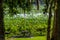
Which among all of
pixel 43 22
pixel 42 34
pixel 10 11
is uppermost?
pixel 10 11

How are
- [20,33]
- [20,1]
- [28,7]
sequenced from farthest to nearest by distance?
[20,33], [28,7], [20,1]

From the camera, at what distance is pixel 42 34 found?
20.1ft

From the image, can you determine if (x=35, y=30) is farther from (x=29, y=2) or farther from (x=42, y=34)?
(x=29, y=2)

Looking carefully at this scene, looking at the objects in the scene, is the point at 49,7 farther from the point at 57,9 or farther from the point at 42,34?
the point at 42,34

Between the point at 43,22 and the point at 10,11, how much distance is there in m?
2.17

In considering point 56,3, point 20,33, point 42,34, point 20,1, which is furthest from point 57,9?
point 42,34

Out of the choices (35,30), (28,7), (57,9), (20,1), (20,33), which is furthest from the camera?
(35,30)

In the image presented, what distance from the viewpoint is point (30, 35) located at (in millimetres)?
5945

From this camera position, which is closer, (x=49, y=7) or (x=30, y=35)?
(x=49, y=7)

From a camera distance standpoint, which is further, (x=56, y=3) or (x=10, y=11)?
(x=10, y=11)

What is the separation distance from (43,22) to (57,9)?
2.61 metres

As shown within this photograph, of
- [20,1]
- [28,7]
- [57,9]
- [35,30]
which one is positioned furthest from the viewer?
[35,30]

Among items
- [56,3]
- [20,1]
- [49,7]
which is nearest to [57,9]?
[56,3]

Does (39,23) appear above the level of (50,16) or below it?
below
